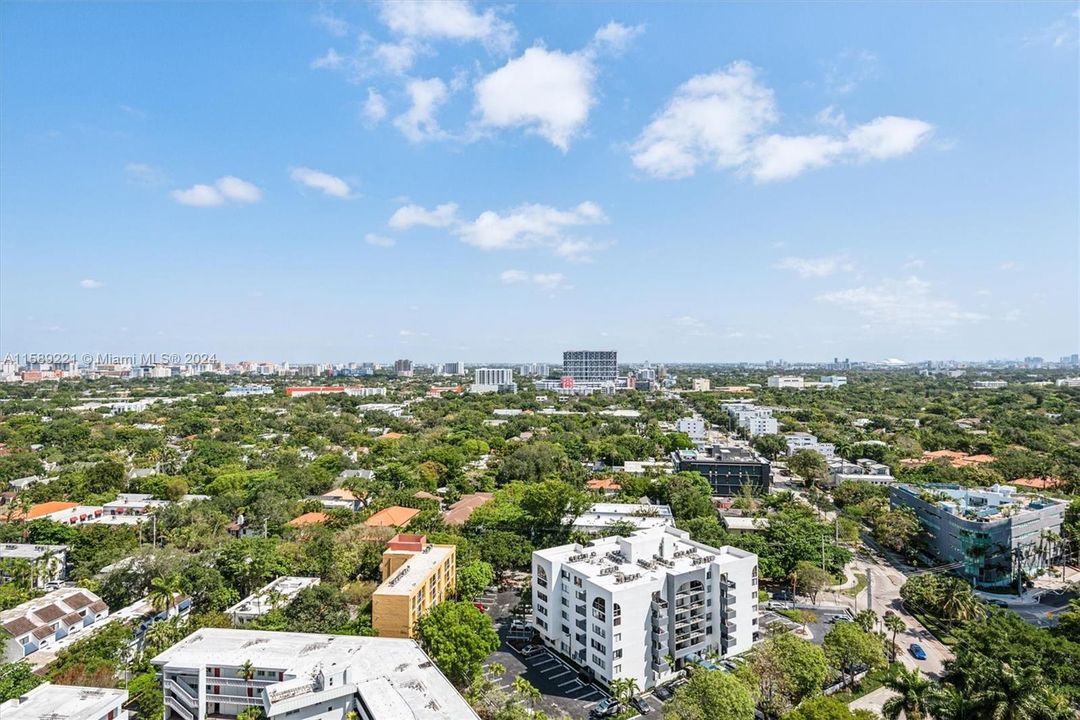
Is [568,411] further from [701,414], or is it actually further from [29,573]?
[29,573]

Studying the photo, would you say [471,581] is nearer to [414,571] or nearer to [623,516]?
[414,571]

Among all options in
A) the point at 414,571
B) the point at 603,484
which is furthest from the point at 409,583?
the point at 603,484

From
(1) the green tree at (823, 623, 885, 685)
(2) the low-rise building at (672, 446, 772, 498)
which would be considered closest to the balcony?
(1) the green tree at (823, 623, 885, 685)

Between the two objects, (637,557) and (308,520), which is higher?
(637,557)

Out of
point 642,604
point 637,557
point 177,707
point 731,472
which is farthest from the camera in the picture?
point 731,472

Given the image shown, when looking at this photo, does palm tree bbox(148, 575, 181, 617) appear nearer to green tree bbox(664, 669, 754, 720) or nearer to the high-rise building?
green tree bbox(664, 669, 754, 720)

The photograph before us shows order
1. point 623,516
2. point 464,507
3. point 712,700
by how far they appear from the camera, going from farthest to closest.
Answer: point 464,507 < point 623,516 < point 712,700
